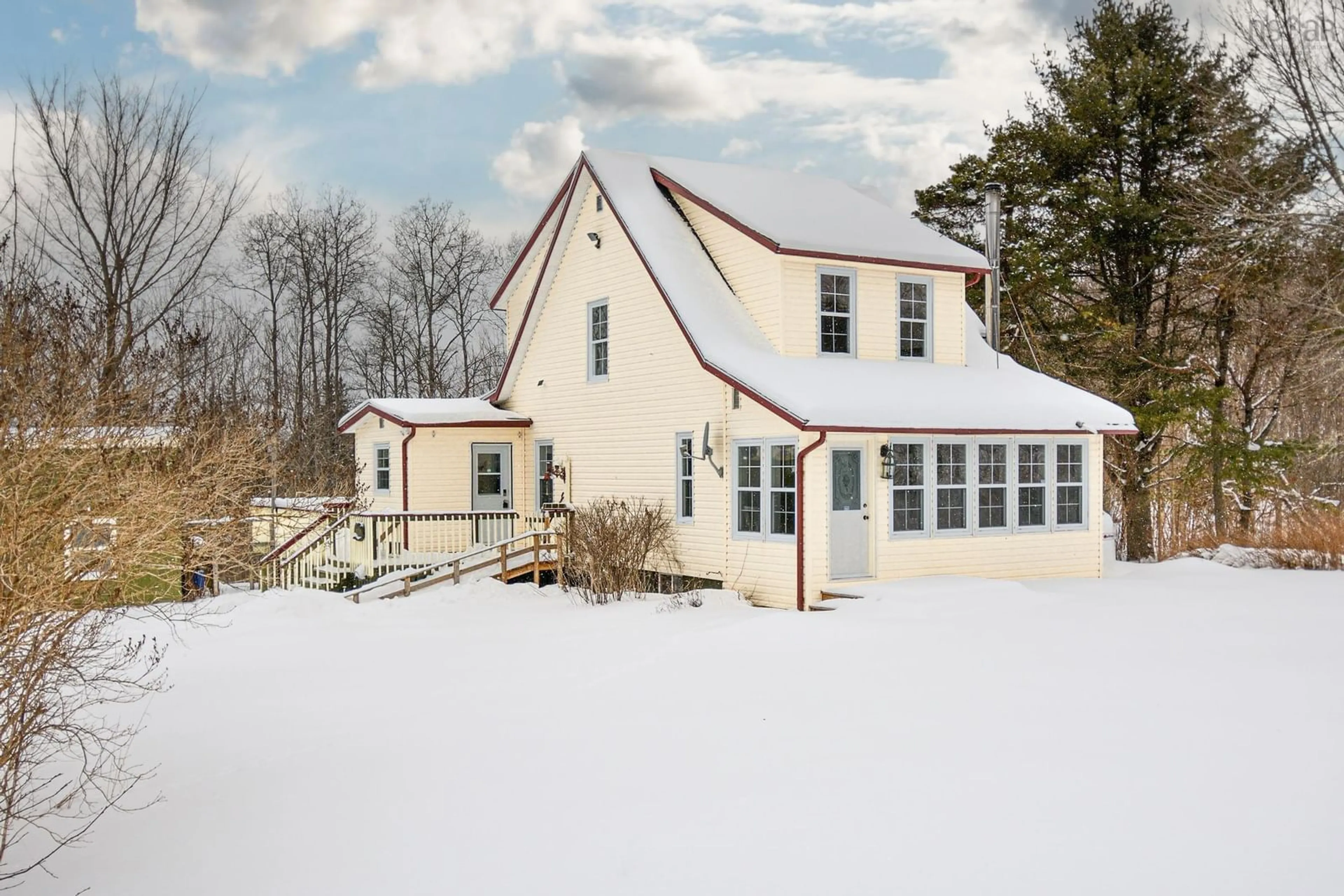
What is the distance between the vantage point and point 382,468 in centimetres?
2255

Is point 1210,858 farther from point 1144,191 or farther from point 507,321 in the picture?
point 1144,191

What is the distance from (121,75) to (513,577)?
40.5ft

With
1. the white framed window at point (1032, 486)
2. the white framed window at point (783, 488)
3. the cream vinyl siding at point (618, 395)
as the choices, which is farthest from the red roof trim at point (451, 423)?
the white framed window at point (1032, 486)

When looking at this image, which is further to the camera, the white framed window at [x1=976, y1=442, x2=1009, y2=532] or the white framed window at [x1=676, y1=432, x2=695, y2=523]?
the white framed window at [x1=676, y1=432, x2=695, y2=523]

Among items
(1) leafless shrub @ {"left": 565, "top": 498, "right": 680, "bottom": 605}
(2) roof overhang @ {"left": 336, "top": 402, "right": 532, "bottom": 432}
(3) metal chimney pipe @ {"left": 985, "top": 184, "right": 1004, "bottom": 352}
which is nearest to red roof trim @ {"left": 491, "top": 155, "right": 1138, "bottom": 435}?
(2) roof overhang @ {"left": 336, "top": 402, "right": 532, "bottom": 432}

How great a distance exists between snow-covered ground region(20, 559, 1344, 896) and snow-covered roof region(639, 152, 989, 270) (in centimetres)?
598

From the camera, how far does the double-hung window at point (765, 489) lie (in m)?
15.0

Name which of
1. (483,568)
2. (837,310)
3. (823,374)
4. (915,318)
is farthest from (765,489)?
(483,568)

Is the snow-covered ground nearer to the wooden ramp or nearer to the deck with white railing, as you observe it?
the wooden ramp

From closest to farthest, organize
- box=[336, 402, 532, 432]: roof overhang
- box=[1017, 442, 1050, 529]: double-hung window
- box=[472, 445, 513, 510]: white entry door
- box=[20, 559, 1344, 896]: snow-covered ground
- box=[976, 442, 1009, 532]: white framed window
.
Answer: box=[20, 559, 1344, 896]: snow-covered ground < box=[976, 442, 1009, 532]: white framed window < box=[1017, 442, 1050, 529]: double-hung window < box=[336, 402, 532, 432]: roof overhang < box=[472, 445, 513, 510]: white entry door

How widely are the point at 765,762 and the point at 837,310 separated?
10310mm

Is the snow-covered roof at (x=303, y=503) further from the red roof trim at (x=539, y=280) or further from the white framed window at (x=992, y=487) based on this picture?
the white framed window at (x=992, y=487)

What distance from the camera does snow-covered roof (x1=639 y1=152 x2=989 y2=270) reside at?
1667 centimetres

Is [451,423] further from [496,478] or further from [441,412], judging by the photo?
[496,478]
